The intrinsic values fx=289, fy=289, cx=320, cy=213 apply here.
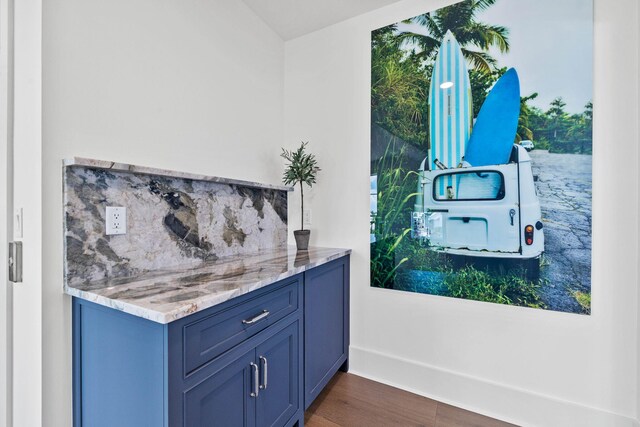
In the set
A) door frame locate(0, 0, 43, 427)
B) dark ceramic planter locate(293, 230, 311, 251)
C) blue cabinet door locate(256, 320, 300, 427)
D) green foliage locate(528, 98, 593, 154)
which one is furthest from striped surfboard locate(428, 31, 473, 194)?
door frame locate(0, 0, 43, 427)

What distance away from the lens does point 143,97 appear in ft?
4.54

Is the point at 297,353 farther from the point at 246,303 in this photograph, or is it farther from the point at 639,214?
the point at 639,214

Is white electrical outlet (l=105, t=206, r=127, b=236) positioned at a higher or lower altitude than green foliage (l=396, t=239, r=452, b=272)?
higher

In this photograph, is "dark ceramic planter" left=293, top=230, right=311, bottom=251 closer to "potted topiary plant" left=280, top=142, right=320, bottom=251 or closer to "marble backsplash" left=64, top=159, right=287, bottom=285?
"potted topiary plant" left=280, top=142, right=320, bottom=251

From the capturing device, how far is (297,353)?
4.86 feet

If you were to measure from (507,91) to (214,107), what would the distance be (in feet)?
5.66

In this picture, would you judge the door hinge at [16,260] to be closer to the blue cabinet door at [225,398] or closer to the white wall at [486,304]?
the blue cabinet door at [225,398]

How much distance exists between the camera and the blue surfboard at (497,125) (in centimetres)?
163

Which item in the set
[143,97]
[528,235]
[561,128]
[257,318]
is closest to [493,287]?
[528,235]

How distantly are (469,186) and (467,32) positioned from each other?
0.94 m

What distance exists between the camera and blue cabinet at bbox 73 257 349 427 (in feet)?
2.84

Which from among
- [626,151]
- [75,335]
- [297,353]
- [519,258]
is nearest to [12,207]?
[75,335]

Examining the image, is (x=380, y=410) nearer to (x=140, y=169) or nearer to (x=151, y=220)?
(x=151, y=220)

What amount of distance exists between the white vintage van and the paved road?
0.15ft
